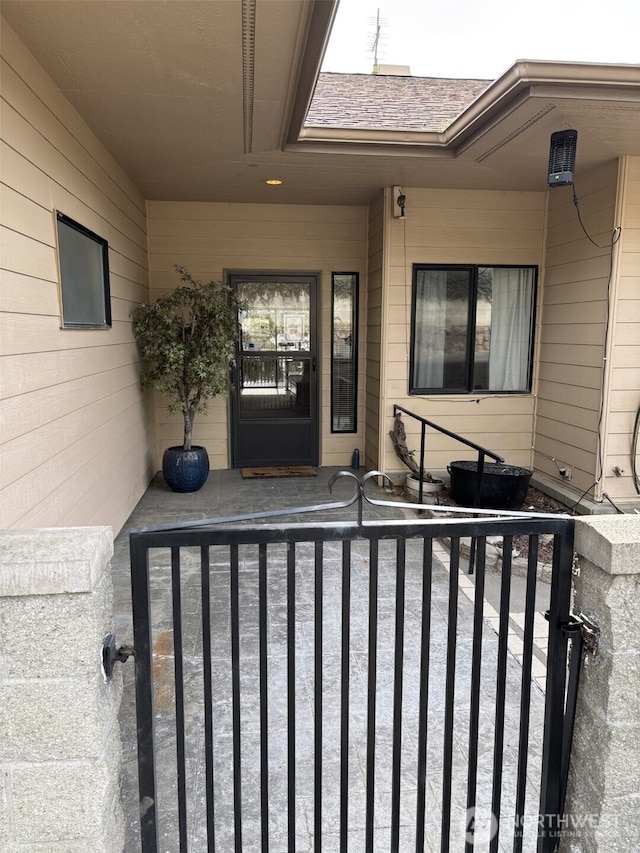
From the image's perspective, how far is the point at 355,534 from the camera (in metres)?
1.31

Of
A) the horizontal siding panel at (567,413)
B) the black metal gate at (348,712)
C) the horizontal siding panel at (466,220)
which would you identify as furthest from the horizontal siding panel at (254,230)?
the black metal gate at (348,712)

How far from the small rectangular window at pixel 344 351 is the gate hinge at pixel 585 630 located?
4951mm

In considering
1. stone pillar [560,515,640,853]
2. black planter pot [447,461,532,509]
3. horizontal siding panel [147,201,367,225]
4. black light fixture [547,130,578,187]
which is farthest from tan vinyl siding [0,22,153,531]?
black light fixture [547,130,578,187]

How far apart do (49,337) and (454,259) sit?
390 centimetres

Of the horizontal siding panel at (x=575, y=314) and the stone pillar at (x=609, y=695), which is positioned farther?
the horizontal siding panel at (x=575, y=314)

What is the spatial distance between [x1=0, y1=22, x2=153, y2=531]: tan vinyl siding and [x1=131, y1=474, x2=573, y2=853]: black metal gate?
2.76 feet

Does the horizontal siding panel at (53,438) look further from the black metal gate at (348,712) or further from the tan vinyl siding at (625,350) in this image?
the tan vinyl siding at (625,350)

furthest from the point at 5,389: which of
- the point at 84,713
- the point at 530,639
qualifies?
the point at 530,639

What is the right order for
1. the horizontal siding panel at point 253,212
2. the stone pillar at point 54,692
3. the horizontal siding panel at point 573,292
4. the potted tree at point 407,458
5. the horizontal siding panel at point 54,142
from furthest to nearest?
the horizontal siding panel at point 253,212, the potted tree at point 407,458, the horizontal siding panel at point 573,292, the horizontal siding panel at point 54,142, the stone pillar at point 54,692

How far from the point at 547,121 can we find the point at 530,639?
3371 millimetres

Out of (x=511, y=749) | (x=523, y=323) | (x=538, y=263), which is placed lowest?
(x=511, y=749)

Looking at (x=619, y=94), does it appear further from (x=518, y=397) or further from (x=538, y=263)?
(x=518, y=397)

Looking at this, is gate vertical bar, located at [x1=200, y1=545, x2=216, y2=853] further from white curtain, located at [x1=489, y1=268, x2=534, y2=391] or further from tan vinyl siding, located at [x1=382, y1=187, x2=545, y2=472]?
white curtain, located at [x1=489, y1=268, x2=534, y2=391]

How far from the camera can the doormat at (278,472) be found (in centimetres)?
583
